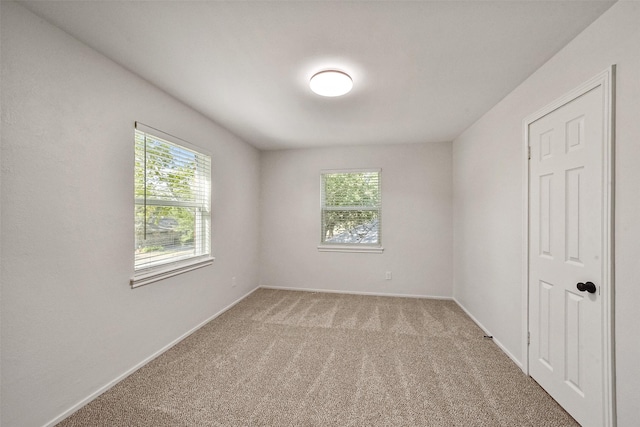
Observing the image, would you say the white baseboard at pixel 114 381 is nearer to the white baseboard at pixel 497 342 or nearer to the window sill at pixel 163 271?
the window sill at pixel 163 271

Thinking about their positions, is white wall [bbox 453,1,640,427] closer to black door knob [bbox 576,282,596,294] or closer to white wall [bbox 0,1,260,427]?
black door knob [bbox 576,282,596,294]

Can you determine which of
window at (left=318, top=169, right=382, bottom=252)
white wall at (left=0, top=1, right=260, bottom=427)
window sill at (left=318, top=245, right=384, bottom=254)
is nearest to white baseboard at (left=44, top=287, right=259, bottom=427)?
white wall at (left=0, top=1, right=260, bottom=427)

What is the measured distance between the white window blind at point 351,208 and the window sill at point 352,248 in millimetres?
71

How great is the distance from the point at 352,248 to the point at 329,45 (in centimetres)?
311

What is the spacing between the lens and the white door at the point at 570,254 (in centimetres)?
145

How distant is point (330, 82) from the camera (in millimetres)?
2033

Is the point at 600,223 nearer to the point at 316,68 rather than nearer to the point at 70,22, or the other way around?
the point at 316,68

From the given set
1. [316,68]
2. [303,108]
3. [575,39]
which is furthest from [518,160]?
[303,108]

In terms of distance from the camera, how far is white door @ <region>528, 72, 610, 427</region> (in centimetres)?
145

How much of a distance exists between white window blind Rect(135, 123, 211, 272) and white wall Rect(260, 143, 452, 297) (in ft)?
5.09

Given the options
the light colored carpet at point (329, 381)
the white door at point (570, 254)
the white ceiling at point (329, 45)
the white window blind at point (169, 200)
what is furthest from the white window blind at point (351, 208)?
the white door at point (570, 254)

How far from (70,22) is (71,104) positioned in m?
0.48

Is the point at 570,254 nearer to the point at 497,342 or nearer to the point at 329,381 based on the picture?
the point at 497,342

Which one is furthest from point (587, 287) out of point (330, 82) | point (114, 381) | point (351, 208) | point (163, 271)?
point (114, 381)
